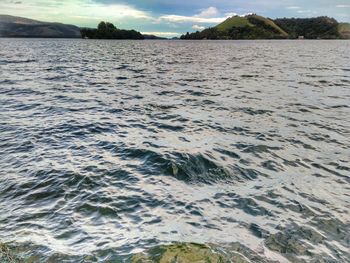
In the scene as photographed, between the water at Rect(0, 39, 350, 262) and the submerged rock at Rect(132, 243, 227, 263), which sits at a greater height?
the submerged rock at Rect(132, 243, 227, 263)

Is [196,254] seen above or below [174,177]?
above

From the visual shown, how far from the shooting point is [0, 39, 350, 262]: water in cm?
827

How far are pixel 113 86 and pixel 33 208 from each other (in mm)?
25903

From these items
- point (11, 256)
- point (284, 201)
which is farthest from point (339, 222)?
point (11, 256)

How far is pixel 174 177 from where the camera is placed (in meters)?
12.3

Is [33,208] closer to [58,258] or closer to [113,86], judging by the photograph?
[58,258]

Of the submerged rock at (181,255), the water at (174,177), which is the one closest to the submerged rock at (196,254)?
the submerged rock at (181,255)

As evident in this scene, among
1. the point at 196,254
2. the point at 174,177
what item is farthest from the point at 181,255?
the point at 174,177

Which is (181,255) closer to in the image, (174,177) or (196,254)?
(196,254)

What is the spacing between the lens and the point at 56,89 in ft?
105

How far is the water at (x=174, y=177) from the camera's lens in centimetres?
827

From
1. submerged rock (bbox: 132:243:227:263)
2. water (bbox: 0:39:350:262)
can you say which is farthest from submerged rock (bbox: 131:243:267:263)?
water (bbox: 0:39:350:262)

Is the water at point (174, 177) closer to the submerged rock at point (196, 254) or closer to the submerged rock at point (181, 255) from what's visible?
the submerged rock at point (196, 254)

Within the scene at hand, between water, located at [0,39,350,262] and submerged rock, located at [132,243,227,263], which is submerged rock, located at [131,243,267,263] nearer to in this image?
submerged rock, located at [132,243,227,263]
